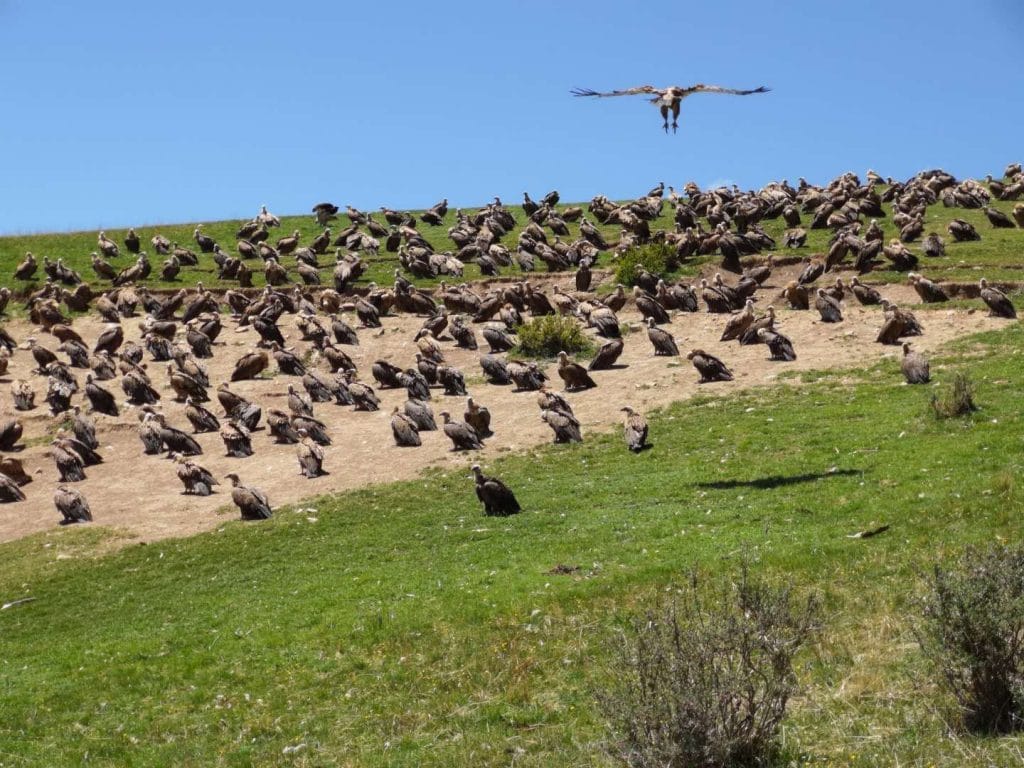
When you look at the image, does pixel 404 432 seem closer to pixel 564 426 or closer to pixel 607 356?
pixel 564 426

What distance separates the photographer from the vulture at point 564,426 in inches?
1104

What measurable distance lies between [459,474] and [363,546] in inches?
186

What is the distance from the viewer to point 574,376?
32.6m

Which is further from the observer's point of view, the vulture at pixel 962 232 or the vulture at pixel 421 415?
the vulture at pixel 962 232

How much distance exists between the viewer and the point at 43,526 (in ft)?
87.8

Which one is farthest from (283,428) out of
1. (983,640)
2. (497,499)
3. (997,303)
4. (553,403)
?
(983,640)

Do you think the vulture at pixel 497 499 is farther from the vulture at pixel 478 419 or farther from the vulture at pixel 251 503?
the vulture at pixel 478 419

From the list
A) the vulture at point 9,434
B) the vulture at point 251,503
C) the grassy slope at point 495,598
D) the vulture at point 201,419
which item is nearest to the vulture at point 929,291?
the grassy slope at point 495,598

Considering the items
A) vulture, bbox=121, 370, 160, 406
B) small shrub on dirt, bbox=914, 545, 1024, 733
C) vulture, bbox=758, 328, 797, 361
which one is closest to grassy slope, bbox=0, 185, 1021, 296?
vulture, bbox=758, 328, 797, 361

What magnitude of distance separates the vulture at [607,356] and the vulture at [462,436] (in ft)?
21.1

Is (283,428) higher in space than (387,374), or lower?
lower

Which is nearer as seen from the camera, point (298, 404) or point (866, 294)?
point (298, 404)

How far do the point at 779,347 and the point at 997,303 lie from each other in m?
5.78

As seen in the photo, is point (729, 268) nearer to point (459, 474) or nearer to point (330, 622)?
point (459, 474)
